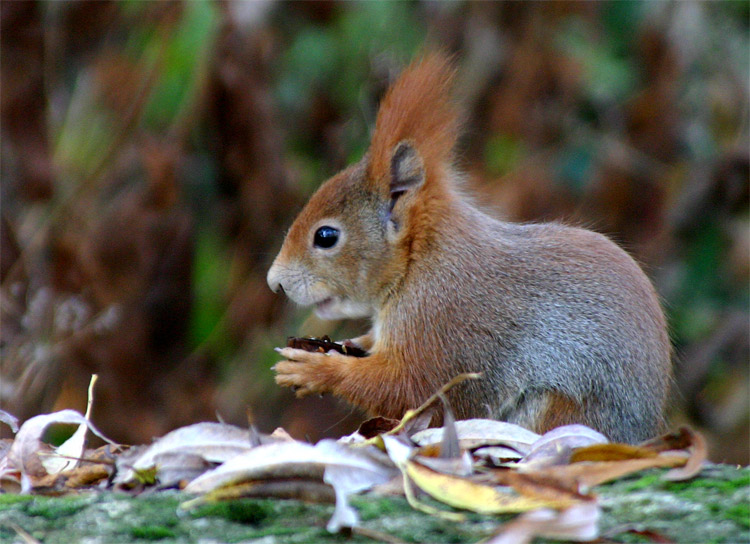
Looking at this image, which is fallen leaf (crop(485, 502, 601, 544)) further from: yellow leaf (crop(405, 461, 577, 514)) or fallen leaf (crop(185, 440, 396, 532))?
fallen leaf (crop(185, 440, 396, 532))

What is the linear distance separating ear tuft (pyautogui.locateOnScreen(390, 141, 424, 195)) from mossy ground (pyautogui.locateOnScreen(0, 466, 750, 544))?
57.0 inches

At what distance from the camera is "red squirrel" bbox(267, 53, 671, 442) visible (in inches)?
101

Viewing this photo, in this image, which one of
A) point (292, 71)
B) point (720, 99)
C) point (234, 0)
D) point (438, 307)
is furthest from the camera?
point (720, 99)

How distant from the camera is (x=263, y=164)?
17.9 feet

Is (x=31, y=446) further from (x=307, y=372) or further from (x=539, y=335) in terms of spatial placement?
(x=539, y=335)

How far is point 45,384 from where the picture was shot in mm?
5066

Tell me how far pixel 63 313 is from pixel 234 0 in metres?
2.00

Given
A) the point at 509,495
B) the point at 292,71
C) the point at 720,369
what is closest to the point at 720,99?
the point at 720,369

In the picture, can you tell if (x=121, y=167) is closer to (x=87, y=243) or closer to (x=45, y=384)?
(x=87, y=243)

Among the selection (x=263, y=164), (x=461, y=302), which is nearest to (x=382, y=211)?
(x=461, y=302)

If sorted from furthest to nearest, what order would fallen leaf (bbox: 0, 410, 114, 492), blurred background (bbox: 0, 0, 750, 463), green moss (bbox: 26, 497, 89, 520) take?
blurred background (bbox: 0, 0, 750, 463) < fallen leaf (bbox: 0, 410, 114, 492) < green moss (bbox: 26, 497, 89, 520)

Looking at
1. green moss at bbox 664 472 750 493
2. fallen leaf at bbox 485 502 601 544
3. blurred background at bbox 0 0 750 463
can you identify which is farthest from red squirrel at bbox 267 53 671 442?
blurred background at bbox 0 0 750 463

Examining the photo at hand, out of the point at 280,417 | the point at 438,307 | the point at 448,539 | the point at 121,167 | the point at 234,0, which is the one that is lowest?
the point at 280,417

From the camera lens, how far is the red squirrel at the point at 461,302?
257cm
